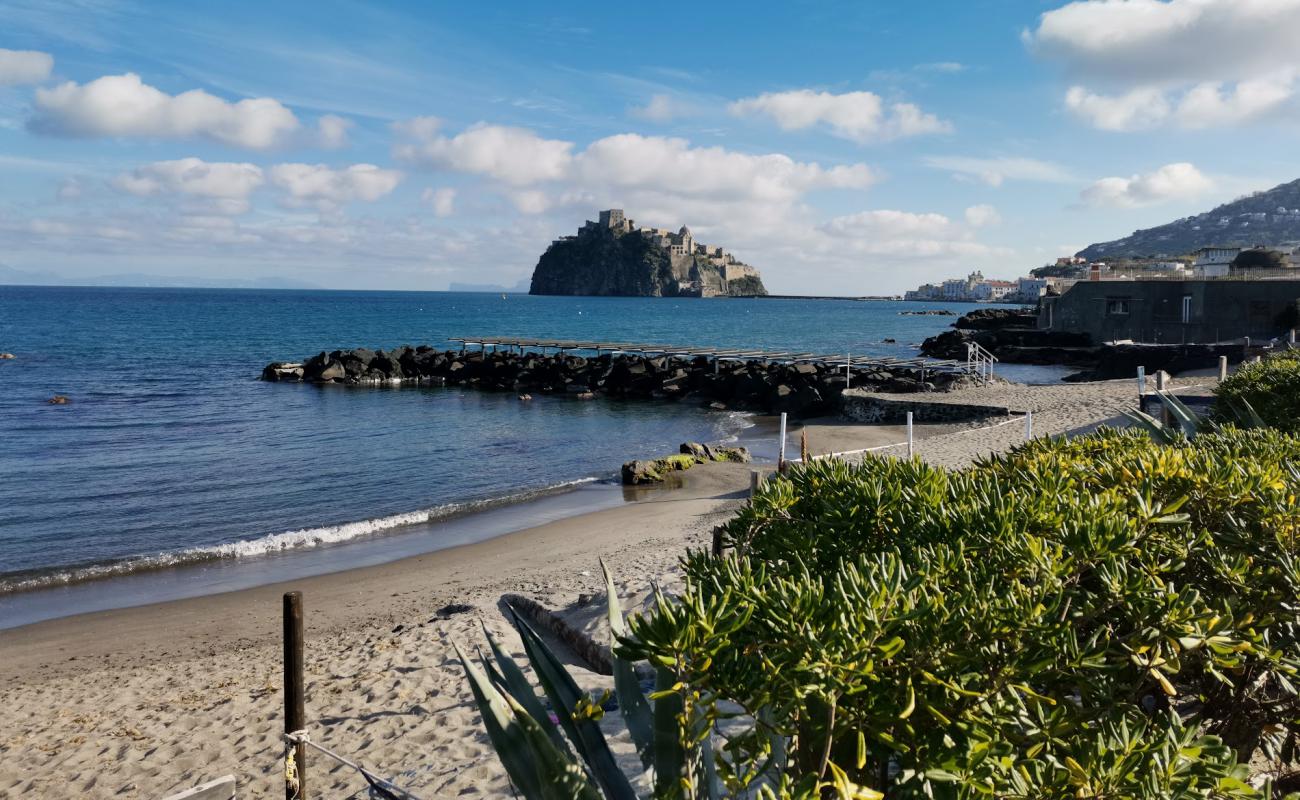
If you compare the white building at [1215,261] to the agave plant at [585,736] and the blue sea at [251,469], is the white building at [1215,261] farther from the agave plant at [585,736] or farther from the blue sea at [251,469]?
the agave plant at [585,736]

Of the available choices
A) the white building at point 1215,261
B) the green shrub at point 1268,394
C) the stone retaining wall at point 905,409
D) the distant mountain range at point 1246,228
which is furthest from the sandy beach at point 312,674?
the distant mountain range at point 1246,228

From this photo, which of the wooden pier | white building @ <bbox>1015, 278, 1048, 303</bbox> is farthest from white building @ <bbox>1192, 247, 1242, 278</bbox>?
white building @ <bbox>1015, 278, 1048, 303</bbox>

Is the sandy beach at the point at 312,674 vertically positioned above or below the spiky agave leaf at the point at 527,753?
below

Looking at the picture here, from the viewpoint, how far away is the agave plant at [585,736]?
2.72 metres

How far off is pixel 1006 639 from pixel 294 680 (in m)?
3.95

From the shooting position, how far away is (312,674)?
8.42 metres

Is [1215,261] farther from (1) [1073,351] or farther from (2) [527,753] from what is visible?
(2) [527,753]

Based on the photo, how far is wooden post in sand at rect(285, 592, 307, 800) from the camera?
491 cm

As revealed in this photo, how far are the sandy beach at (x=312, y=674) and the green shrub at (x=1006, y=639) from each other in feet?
11.6

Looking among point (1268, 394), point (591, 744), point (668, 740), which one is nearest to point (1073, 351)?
point (1268, 394)

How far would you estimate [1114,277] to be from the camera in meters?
52.3

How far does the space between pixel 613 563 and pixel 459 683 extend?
526cm

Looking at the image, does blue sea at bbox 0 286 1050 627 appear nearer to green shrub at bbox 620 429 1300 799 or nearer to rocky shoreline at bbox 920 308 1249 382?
green shrub at bbox 620 429 1300 799

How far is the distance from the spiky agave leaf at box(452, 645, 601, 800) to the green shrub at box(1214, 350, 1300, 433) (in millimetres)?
7159
